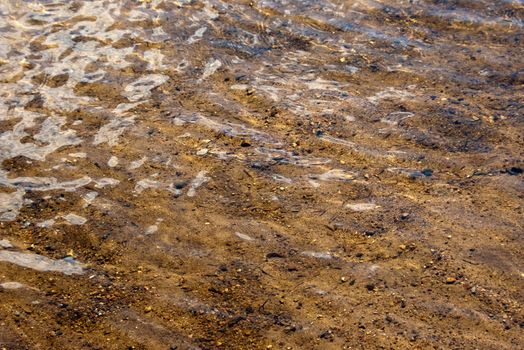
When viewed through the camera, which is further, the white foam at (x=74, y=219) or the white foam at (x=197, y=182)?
the white foam at (x=197, y=182)

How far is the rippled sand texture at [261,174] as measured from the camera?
130 inches

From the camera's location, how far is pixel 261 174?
4199 millimetres

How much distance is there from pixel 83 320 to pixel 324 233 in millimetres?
1323

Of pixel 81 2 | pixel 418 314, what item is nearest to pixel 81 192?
pixel 418 314

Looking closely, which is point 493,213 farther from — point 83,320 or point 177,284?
point 83,320

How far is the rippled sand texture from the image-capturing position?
329 cm

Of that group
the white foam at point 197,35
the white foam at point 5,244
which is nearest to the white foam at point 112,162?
the white foam at point 5,244

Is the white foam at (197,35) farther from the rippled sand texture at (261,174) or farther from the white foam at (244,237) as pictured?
the white foam at (244,237)

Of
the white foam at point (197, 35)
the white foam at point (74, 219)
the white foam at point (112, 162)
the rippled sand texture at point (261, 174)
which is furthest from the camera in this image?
the white foam at point (197, 35)

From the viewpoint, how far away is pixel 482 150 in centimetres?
440

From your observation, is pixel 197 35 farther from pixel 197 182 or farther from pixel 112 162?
pixel 197 182

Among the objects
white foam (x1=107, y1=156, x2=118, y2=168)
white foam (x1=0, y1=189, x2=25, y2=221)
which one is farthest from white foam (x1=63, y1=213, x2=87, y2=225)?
white foam (x1=107, y1=156, x2=118, y2=168)

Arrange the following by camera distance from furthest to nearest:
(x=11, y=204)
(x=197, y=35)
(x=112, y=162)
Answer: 1. (x=197, y=35)
2. (x=112, y=162)
3. (x=11, y=204)

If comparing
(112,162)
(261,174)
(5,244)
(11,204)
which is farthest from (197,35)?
(5,244)
